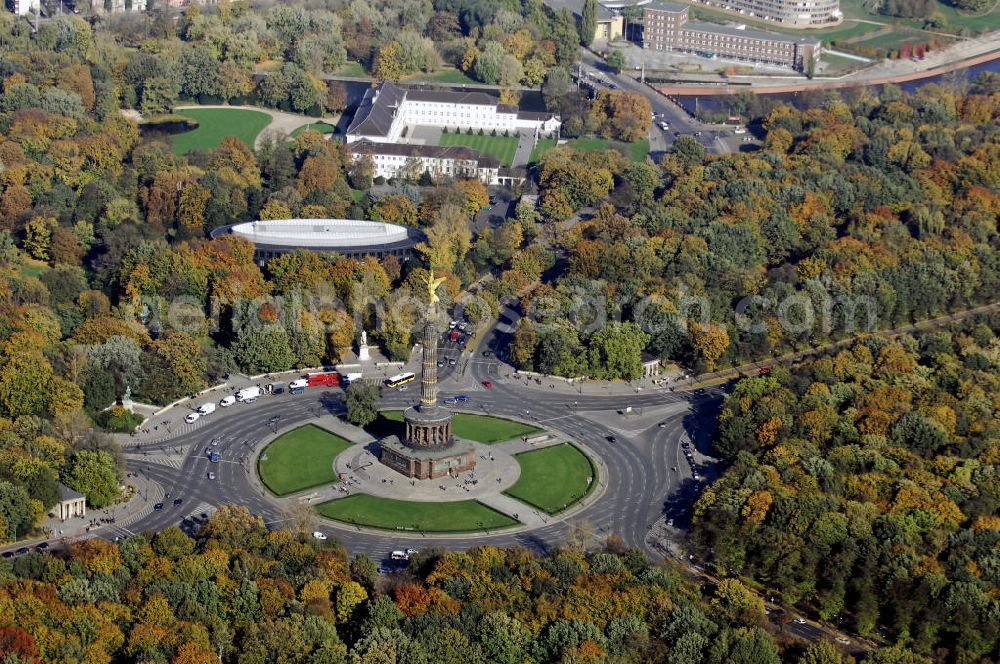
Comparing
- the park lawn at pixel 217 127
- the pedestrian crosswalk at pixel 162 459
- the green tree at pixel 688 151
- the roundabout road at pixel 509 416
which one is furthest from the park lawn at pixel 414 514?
the park lawn at pixel 217 127

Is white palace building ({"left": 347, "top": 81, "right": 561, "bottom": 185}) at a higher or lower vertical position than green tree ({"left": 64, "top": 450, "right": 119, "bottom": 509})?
higher

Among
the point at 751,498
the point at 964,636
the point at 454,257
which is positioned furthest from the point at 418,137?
the point at 964,636

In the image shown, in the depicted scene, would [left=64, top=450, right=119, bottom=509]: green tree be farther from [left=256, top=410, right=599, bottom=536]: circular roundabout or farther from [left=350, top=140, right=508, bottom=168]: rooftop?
[left=350, top=140, right=508, bottom=168]: rooftop

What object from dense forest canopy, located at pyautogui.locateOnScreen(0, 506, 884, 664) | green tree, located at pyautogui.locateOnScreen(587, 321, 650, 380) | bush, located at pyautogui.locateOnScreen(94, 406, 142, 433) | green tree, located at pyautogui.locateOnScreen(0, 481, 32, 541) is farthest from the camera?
green tree, located at pyautogui.locateOnScreen(587, 321, 650, 380)

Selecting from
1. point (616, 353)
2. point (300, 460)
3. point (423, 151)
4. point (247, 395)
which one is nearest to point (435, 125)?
point (423, 151)

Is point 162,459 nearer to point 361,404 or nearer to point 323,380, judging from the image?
point 361,404


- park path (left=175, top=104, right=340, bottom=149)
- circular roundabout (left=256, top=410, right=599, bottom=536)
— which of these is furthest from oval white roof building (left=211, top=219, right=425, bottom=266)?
park path (left=175, top=104, right=340, bottom=149)
